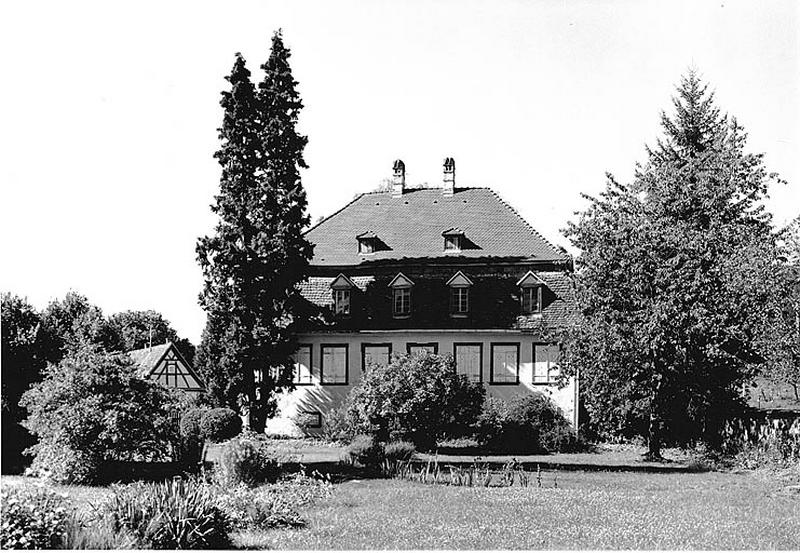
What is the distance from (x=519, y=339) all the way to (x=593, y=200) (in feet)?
28.3

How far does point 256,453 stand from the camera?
2217 cm

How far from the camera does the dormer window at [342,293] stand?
44938 mm

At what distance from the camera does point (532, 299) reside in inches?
1737

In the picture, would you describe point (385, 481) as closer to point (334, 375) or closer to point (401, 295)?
point (334, 375)

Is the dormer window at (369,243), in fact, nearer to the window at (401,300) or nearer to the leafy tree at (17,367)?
the window at (401,300)

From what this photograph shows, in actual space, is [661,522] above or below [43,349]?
below

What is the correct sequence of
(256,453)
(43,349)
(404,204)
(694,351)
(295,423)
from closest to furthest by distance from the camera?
(256,453)
(43,349)
(694,351)
(295,423)
(404,204)

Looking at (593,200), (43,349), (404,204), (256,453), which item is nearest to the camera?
(256,453)

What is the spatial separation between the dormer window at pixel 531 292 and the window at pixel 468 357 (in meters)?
2.75

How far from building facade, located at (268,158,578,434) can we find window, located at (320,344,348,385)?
5cm

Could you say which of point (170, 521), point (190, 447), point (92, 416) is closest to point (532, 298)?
point (190, 447)

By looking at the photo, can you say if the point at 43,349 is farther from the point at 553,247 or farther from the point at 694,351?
the point at 553,247

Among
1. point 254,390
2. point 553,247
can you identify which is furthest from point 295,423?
point 553,247

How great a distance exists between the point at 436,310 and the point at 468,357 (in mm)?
2567
